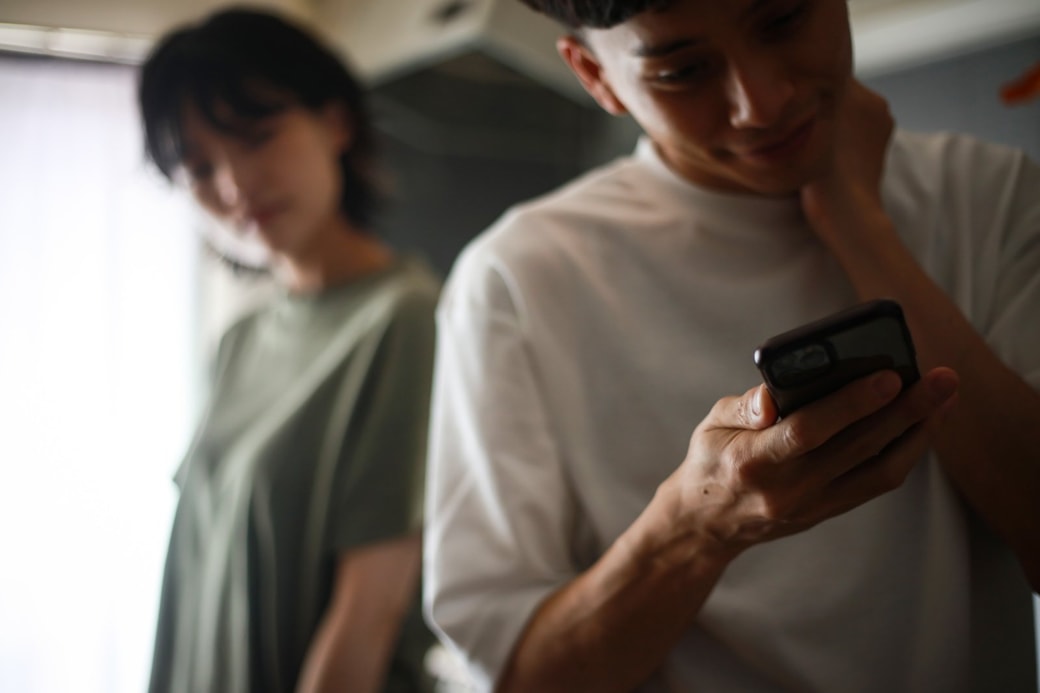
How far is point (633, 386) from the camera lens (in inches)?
21.0

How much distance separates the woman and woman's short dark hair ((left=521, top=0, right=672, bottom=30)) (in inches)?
20.2

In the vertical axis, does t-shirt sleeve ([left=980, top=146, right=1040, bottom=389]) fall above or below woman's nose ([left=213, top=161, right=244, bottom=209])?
below

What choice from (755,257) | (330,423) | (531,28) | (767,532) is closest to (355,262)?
(330,423)

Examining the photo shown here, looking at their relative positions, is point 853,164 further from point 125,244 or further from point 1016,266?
point 125,244

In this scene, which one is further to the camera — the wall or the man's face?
the wall

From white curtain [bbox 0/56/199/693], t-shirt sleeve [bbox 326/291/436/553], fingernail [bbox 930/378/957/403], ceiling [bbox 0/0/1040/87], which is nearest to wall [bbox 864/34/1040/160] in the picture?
ceiling [bbox 0/0/1040/87]

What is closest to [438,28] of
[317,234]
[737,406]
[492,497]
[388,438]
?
[317,234]

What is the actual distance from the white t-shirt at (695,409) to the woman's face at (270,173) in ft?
1.48

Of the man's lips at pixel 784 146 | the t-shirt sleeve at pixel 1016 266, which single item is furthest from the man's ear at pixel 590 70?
the t-shirt sleeve at pixel 1016 266

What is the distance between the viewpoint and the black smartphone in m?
0.32

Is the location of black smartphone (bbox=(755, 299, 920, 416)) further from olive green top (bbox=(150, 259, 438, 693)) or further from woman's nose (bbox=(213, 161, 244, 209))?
woman's nose (bbox=(213, 161, 244, 209))

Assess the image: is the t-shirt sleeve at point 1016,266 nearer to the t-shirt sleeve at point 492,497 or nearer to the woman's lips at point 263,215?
the t-shirt sleeve at point 492,497

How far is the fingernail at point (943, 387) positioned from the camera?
0.33 m

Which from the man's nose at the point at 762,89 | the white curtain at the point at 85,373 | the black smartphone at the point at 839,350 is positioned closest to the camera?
the black smartphone at the point at 839,350
